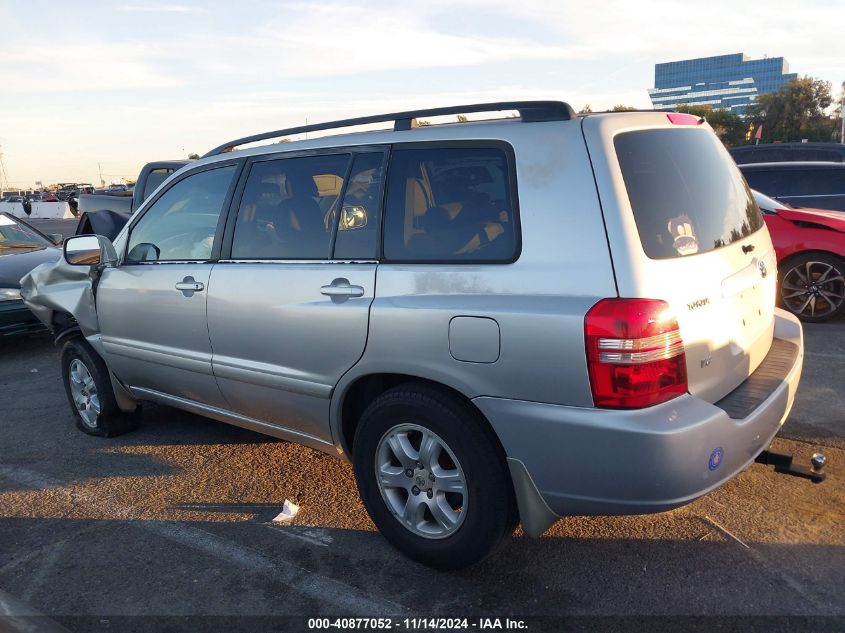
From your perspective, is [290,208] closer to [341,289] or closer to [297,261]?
[297,261]

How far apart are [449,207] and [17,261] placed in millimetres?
6555

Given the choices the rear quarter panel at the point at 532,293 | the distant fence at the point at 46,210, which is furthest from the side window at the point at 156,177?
the distant fence at the point at 46,210

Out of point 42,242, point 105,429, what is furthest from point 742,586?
point 42,242

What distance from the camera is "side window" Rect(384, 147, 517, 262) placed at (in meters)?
2.79

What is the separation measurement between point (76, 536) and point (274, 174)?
2.04 metres

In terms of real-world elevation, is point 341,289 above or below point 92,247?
below

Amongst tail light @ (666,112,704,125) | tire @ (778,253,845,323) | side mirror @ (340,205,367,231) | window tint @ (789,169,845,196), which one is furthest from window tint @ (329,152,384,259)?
window tint @ (789,169,845,196)

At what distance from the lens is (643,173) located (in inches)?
106

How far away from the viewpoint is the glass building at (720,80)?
504ft

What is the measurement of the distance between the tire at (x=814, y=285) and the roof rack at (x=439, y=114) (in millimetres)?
5418

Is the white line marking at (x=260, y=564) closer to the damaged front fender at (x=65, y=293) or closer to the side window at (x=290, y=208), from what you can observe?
the damaged front fender at (x=65, y=293)

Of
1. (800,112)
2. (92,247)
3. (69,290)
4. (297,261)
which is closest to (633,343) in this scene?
(297,261)

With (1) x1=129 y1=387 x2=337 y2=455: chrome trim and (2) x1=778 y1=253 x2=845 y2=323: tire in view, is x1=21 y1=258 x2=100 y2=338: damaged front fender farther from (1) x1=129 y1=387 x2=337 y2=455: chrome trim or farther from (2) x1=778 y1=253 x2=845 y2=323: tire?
(2) x1=778 y1=253 x2=845 y2=323: tire

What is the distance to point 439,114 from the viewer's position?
3152mm
